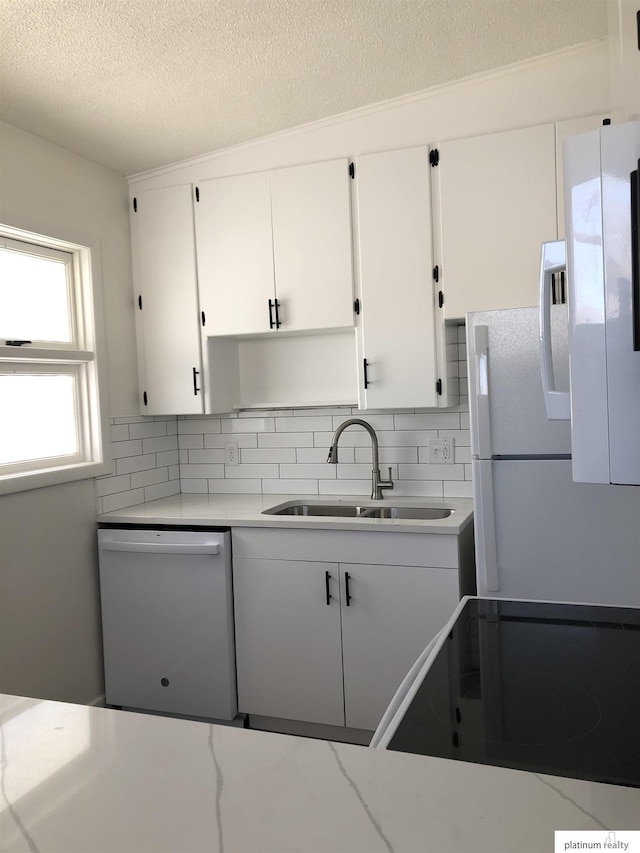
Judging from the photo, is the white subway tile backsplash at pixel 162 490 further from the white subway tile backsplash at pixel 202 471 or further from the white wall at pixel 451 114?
the white wall at pixel 451 114

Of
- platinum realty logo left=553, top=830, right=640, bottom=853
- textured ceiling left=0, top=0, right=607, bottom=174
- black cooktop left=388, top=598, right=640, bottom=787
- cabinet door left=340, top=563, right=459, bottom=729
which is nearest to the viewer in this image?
platinum realty logo left=553, top=830, right=640, bottom=853

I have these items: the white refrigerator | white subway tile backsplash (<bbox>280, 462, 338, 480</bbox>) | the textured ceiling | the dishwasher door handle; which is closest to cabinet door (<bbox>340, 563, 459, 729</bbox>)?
the white refrigerator

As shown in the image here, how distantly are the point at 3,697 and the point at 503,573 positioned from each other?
1.68 meters

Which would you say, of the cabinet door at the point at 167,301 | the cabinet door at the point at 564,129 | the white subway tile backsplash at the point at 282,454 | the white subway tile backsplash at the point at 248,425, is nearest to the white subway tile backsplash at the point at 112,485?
the white subway tile backsplash at the point at 282,454

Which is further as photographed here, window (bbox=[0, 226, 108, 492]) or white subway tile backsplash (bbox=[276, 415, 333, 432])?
white subway tile backsplash (bbox=[276, 415, 333, 432])

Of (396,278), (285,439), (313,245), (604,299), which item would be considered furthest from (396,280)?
(604,299)

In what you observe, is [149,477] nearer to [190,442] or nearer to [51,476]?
[190,442]

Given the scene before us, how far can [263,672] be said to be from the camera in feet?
9.43

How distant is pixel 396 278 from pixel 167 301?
44.8 inches

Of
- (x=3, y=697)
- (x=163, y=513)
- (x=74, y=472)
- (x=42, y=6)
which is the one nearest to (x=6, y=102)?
(x=42, y=6)

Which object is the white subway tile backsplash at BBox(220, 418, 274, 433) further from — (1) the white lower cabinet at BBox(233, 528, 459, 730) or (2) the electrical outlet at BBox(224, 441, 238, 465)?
(1) the white lower cabinet at BBox(233, 528, 459, 730)

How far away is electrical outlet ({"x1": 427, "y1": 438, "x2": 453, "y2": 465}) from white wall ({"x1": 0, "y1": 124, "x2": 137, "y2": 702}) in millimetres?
1445

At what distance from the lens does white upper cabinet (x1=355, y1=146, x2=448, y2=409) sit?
9.52 ft

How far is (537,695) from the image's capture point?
116 cm
